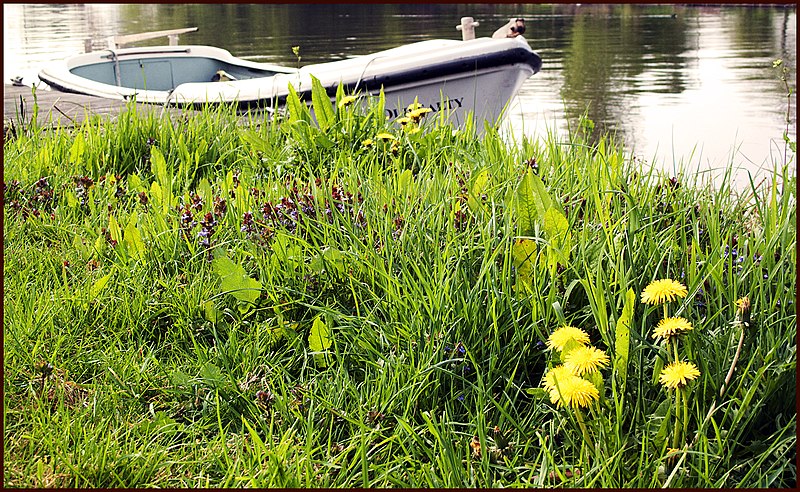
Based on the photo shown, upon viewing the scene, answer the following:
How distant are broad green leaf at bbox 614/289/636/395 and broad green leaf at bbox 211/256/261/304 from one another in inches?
37.6

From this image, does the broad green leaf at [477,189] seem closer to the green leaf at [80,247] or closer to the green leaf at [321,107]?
the green leaf at [321,107]

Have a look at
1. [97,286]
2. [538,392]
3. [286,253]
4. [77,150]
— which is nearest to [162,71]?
[77,150]

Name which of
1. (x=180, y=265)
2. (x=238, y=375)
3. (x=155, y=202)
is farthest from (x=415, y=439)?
(x=155, y=202)

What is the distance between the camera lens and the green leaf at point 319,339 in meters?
1.93

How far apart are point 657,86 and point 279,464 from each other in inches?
493

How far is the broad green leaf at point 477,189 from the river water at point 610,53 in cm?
61

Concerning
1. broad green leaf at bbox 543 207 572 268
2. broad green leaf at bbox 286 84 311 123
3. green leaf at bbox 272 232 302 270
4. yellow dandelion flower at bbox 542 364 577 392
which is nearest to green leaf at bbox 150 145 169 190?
broad green leaf at bbox 286 84 311 123

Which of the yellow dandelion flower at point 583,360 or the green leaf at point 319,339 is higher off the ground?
the yellow dandelion flower at point 583,360

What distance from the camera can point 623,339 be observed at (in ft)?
5.33

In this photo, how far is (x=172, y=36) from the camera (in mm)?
9344

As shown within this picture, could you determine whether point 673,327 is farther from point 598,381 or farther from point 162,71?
point 162,71

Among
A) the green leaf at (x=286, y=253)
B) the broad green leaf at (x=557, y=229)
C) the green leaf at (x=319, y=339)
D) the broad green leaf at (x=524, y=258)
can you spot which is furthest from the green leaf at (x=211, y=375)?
the broad green leaf at (x=557, y=229)

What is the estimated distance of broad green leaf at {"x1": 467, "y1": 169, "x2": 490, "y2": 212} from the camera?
2.34 meters

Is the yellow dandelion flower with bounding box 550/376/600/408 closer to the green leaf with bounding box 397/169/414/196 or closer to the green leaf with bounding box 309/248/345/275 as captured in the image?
the green leaf with bounding box 309/248/345/275
